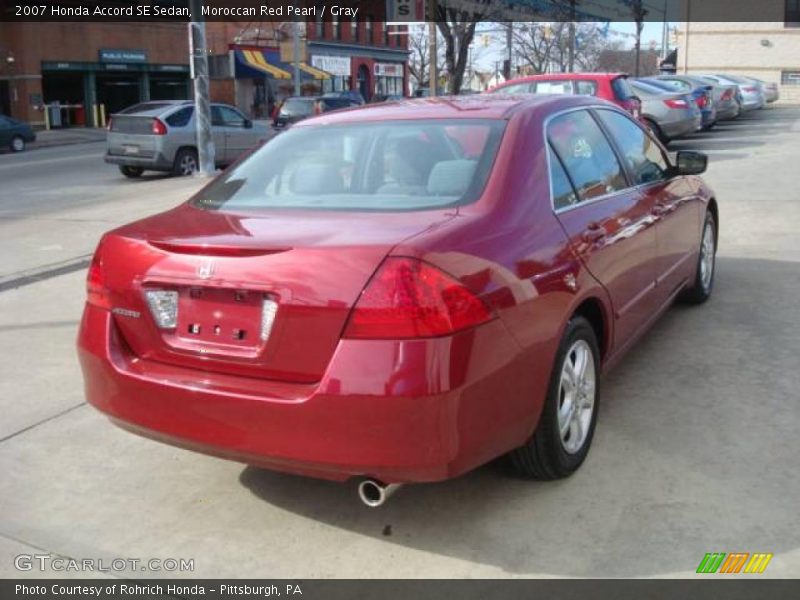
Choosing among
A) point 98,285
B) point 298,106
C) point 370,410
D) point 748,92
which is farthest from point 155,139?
point 748,92

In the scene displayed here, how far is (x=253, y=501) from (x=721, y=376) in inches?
107

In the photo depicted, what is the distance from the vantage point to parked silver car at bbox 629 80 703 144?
17.1m

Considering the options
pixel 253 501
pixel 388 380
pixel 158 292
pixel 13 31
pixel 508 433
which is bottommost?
pixel 253 501

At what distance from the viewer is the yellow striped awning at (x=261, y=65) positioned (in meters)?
47.4

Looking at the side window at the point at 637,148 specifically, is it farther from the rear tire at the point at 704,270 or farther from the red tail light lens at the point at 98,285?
the red tail light lens at the point at 98,285

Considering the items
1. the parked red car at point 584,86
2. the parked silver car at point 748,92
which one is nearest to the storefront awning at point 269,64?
the parked silver car at point 748,92

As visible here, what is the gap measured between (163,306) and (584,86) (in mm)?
12328

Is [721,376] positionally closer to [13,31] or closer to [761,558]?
[761,558]

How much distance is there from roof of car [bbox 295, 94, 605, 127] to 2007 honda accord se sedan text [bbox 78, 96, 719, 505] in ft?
0.08

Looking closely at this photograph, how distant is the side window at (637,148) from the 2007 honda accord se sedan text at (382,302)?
58 centimetres

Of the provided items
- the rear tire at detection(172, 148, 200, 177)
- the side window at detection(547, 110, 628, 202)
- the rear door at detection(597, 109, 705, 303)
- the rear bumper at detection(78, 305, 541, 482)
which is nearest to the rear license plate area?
the rear bumper at detection(78, 305, 541, 482)

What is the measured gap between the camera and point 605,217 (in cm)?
404
